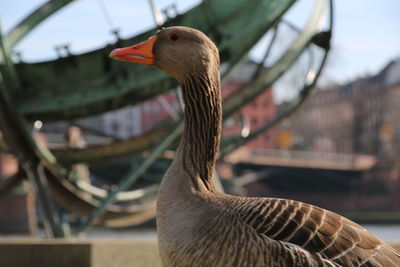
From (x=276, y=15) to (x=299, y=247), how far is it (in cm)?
400

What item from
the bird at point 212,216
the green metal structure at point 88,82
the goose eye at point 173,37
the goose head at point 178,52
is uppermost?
the goose eye at point 173,37

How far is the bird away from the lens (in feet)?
8.25

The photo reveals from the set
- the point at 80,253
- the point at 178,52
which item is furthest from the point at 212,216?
the point at 80,253

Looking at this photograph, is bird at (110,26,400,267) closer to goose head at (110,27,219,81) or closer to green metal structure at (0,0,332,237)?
goose head at (110,27,219,81)

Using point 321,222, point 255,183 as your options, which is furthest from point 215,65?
point 255,183

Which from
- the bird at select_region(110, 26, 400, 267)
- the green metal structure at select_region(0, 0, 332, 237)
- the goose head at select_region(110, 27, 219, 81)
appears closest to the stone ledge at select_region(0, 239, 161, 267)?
the green metal structure at select_region(0, 0, 332, 237)

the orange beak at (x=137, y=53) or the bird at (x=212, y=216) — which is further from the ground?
the orange beak at (x=137, y=53)

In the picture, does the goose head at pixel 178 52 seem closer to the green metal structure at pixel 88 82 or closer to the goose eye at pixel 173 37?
the goose eye at pixel 173 37

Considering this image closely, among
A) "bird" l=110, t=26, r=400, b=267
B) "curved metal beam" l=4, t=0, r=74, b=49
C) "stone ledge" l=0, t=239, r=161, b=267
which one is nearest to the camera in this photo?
"bird" l=110, t=26, r=400, b=267

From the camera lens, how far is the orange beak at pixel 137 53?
2.95 m

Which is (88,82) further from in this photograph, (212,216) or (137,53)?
(212,216)

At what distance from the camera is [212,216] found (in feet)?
8.77

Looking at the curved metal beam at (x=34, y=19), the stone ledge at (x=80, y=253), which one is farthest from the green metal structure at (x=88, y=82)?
the stone ledge at (x=80, y=253)

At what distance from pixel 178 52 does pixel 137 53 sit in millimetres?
183
